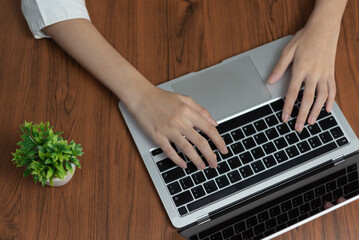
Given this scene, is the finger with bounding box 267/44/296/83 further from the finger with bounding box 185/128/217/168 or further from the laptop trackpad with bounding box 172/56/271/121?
the finger with bounding box 185/128/217/168

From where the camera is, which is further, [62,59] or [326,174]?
[62,59]

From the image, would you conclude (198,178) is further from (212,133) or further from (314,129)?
(314,129)

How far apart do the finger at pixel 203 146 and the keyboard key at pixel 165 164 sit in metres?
0.06

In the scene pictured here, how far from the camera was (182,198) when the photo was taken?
29.5 inches

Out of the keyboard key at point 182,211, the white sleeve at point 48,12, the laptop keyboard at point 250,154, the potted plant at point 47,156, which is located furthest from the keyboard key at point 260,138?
the white sleeve at point 48,12

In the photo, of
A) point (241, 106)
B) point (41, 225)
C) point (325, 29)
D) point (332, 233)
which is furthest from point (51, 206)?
point (325, 29)

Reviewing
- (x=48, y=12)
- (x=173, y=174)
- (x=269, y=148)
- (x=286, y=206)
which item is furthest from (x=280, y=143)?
(x=48, y=12)

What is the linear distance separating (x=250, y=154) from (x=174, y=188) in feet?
0.56

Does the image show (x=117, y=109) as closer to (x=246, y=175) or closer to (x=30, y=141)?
(x=30, y=141)

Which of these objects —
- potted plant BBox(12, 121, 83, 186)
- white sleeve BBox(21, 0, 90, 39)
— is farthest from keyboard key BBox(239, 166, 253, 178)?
white sleeve BBox(21, 0, 90, 39)

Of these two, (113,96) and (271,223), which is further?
(113,96)

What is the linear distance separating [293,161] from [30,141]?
1.69 feet

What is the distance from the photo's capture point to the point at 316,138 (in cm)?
79

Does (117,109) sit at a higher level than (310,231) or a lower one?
higher
